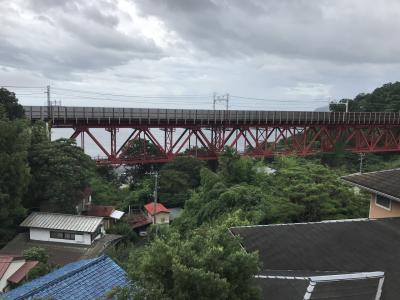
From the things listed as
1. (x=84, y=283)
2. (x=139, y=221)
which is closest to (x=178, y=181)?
(x=139, y=221)

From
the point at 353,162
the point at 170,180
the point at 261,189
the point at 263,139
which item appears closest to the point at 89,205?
the point at 170,180

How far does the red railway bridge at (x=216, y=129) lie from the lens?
3653cm

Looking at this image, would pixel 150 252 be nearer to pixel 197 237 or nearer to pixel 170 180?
pixel 197 237

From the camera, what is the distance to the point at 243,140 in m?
46.9

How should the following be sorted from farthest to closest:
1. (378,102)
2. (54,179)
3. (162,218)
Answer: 1. (378,102)
2. (162,218)
3. (54,179)

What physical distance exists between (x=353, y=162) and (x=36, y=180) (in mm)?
38090

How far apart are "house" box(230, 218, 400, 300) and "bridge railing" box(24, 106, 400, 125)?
28.0 meters

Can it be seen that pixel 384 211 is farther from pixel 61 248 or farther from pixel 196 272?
pixel 61 248

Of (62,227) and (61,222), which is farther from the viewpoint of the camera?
(61,222)

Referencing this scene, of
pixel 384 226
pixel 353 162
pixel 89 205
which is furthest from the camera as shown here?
pixel 353 162

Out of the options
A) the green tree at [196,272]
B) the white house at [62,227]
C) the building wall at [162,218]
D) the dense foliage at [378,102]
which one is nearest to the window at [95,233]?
the white house at [62,227]

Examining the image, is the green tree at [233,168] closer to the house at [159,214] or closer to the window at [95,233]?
the window at [95,233]

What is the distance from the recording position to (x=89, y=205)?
110ft

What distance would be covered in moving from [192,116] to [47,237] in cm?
2013
